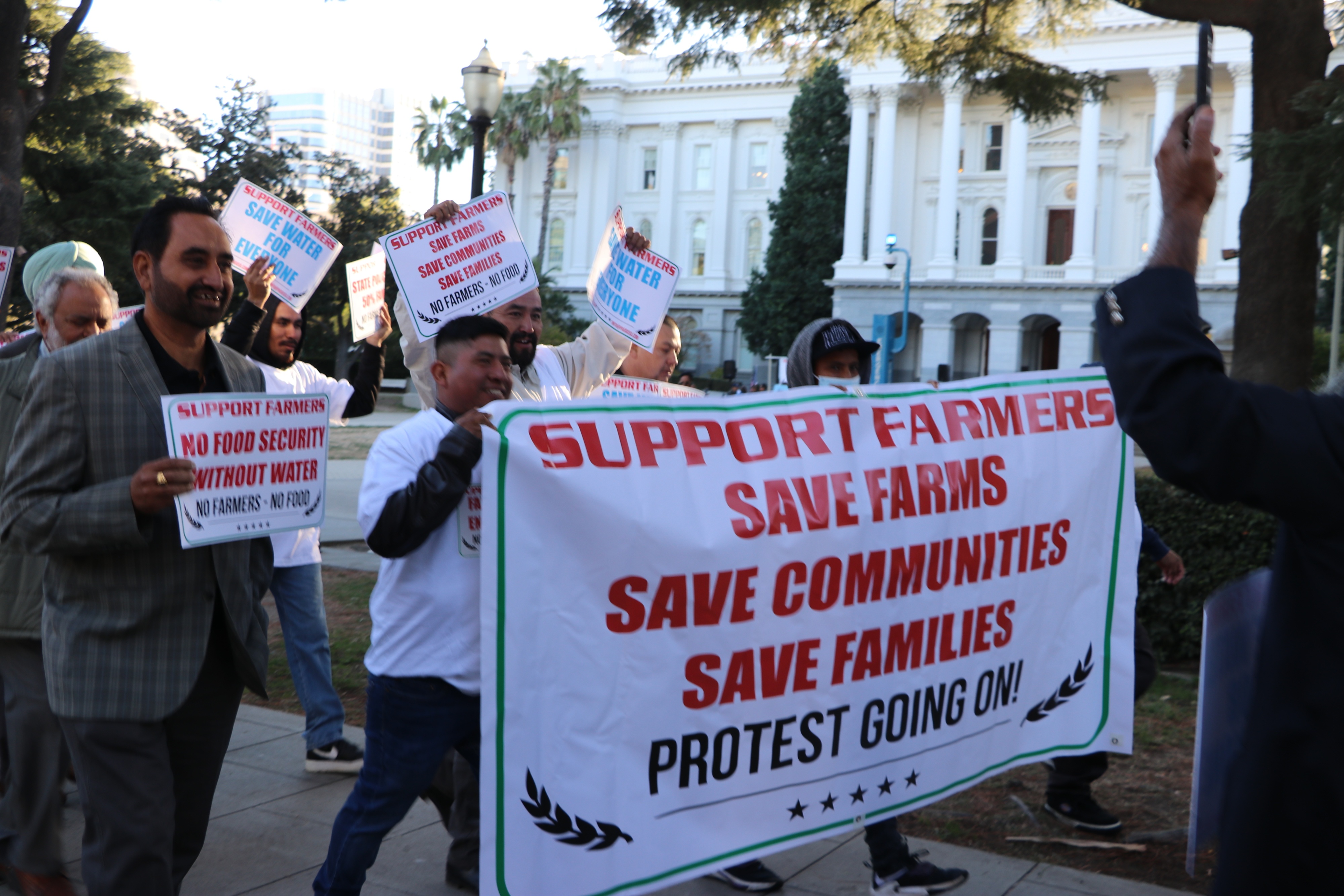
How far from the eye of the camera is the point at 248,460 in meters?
3.06

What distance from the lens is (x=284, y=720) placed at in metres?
6.09

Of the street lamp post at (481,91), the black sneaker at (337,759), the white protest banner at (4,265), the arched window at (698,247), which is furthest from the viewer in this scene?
Result: the arched window at (698,247)

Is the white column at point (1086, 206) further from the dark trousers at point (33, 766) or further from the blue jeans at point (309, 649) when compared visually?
the dark trousers at point (33, 766)

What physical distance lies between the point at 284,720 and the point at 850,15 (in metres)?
8.00

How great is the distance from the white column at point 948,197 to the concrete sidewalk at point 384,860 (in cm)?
5746

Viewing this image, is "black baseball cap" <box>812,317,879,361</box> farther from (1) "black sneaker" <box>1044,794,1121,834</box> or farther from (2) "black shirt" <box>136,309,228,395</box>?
(2) "black shirt" <box>136,309,228,395</box>

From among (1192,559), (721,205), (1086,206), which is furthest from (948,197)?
(1192,559)

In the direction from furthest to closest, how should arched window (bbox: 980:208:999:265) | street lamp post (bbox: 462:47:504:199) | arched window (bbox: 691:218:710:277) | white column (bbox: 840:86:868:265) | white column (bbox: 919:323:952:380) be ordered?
arched window (bbox: 691:218:710:277)
arched window (bbox: 980:208:999:265)
white column (bbox: 840:86:868:265)
white column (bbox: 919:323:952:380)
street lamp post (bbox: 462:47:504:199)

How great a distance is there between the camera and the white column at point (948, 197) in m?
58.9

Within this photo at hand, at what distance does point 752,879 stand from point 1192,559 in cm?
469

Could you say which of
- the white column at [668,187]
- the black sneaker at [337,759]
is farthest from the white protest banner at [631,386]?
the white column at [668,187]

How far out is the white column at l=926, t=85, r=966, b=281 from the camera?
58875mm

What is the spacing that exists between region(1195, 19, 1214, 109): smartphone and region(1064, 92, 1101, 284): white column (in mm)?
57680

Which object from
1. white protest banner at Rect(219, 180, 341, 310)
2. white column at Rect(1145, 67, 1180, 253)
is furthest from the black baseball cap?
white column at Rect(1145, 67, 1180, 253)
